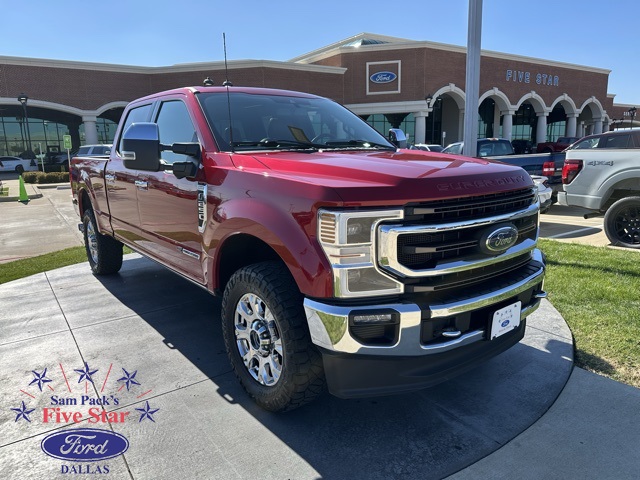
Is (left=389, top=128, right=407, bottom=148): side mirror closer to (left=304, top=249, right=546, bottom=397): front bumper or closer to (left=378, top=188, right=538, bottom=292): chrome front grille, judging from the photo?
(left=378, top=188, right=538, bottom=292): chrome front grille

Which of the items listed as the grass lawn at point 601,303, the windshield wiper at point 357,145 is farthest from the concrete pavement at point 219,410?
the windshield wiper at point 357,145

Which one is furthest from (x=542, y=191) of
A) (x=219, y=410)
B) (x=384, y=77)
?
(x=384, y=77)

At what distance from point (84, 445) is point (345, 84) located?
41.1m

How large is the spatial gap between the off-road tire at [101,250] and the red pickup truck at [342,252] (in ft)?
9.19

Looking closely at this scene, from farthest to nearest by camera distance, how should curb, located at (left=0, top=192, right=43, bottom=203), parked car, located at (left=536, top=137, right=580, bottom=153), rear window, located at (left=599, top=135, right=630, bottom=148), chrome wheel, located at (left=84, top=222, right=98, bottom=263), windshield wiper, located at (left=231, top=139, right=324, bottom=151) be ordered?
parked car, located at (left=536, top=137, right=580, bottom=153), curb, located at (left=0, top=192, right=43, bottom=203), rear window, located at (left=599, top=135, right=630, bottom=148), chrome wheel, located at (left=84, top=222, right=98, bottom=263), windshield wiper, located at (left=231, top=139, right=324, bottom=151)

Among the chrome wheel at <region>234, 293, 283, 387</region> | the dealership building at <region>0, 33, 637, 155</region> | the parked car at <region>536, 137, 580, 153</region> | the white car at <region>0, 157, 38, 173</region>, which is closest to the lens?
the chrome wheel at <region>234, 293, 283, 387</region>

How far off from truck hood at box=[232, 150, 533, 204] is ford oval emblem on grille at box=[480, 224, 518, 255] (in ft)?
0.73

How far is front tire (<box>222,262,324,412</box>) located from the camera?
2.58 metres

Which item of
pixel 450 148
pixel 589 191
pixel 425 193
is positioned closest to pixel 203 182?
pixel 425 193

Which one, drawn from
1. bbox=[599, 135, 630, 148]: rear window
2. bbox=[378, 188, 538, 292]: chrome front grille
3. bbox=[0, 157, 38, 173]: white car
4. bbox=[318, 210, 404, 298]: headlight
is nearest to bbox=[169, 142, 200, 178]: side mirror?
bbox=[318, 210, 404, 298]: headlight

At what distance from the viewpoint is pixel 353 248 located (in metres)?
2.31

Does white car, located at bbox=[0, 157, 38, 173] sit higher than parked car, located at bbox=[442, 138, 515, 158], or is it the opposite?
parked car, located at bbox=[442, 138, 515, 158]

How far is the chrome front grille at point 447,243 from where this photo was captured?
7.65 ft

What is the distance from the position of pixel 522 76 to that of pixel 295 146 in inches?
1981
